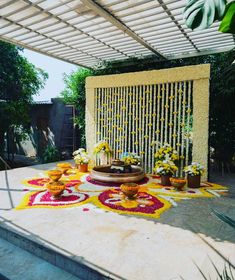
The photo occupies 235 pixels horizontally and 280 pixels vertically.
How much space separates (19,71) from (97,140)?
515 cm

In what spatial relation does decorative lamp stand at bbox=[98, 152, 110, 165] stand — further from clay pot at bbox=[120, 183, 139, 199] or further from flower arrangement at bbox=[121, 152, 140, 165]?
clay pot at bbox=[120, 183, 139, 199]

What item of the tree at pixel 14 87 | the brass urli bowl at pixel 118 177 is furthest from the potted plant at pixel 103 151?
the tree at pixel 14 87

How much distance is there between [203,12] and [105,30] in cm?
470

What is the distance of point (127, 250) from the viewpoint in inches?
101

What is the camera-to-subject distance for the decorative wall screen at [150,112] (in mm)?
5602

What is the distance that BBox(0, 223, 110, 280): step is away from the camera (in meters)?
2.27

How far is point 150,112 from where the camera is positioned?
6.26 m

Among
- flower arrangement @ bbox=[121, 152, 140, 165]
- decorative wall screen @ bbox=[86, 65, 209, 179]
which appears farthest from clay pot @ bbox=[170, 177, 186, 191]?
flower arrangement @ bbox=[121, 152, 140, 165]

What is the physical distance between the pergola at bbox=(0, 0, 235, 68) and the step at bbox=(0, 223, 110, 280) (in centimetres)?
358

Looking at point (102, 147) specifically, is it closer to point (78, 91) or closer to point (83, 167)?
point (83, 167)

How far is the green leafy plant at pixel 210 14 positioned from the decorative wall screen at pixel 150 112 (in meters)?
4.66

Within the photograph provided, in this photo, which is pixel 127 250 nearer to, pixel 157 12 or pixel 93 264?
pixel 93 264

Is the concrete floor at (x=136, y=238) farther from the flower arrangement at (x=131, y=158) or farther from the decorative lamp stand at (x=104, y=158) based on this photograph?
the decorative lamp stand at (x=104, y=158)

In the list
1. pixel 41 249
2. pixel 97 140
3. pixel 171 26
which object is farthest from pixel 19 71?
pixel 41 249
